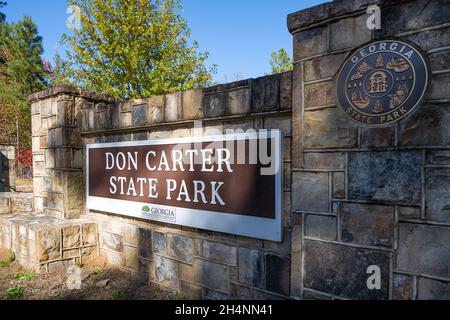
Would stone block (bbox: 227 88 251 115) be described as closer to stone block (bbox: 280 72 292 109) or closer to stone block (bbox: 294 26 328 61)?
stone block (bbox: 280 72 292 109)

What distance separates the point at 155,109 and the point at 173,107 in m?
0.27

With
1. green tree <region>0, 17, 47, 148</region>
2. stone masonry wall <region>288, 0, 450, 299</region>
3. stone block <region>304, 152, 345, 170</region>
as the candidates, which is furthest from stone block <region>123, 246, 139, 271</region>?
green tree <region>0, 17, 47, 148</region>

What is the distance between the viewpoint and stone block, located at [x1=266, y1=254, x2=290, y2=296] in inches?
88.7

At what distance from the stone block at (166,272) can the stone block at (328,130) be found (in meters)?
1.90

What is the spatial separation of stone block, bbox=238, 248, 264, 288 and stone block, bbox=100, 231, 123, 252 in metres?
1.70

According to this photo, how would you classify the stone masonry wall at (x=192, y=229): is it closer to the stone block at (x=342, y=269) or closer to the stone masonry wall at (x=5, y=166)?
the stone block at (x=342, y=269)

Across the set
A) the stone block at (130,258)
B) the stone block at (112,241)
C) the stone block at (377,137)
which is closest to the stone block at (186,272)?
the stone block at (130,258)

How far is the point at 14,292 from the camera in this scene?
302 cm

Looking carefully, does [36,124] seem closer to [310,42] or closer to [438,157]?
[310,42]

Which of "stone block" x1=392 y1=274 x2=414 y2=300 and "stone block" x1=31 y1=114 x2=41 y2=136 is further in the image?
"stone block" x1=31 y1=114 x2=41 y2=136

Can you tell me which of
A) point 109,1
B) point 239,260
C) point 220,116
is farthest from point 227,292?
point 109,1

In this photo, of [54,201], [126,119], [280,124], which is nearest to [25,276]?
[54,201]

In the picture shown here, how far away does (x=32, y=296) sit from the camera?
3.00 meters
